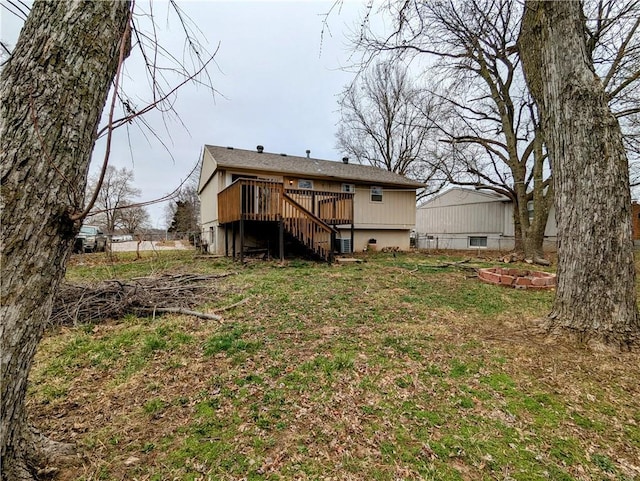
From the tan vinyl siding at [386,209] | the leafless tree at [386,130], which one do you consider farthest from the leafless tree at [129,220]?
the leafless tree at [386,130]

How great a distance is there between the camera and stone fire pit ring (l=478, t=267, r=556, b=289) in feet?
21.1

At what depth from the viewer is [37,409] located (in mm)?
2342

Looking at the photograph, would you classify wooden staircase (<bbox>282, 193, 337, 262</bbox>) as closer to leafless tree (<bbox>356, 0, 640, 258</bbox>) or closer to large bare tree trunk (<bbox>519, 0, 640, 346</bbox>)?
leafless tree (<bbox>356, 0, 640, 258</bbox>)

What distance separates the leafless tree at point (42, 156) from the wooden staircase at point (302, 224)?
7.68 m

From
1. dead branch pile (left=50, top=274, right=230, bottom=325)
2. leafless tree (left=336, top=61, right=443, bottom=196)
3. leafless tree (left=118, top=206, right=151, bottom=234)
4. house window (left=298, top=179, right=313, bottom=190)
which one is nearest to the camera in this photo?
dead branch pile (left=50, top=274, right=230, bottom=325)

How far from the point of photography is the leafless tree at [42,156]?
123 centimetres

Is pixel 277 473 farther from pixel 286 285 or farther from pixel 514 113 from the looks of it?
pixel 514 113

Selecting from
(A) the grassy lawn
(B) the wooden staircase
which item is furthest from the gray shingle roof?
(A) the grassy lawn

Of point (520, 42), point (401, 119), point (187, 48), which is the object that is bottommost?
point (187, 48)

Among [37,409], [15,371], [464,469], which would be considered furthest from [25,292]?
[464,469]

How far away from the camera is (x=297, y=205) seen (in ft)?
30.2

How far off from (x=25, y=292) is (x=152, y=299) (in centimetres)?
404

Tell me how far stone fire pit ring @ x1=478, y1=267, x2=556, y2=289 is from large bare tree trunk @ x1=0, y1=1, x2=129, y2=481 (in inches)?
304

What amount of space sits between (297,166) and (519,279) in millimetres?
9637
